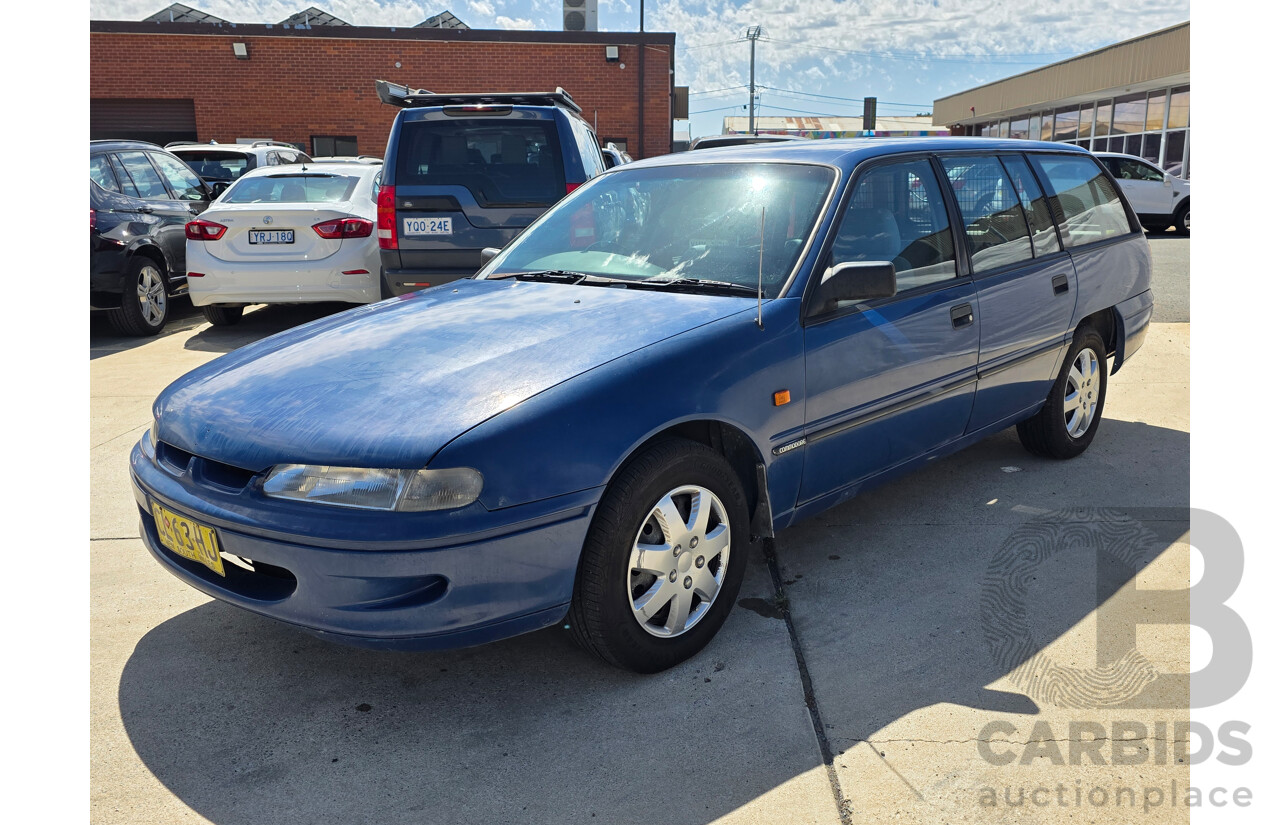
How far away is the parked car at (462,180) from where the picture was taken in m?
7.40

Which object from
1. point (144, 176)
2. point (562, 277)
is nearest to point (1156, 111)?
point (144, 176)

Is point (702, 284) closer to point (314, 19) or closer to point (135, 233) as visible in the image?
point (135, 233)

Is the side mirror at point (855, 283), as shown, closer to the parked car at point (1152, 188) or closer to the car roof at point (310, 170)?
the car roof at point (310, 170)

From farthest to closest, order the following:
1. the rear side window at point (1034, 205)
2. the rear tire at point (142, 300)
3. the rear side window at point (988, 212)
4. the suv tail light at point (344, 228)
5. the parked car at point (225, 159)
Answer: the parked car at point (225, 159) → the rear tire at point (142, 300) → the suv tail light at point (344, 228) → the rear side window at point (1034, 205) → the rear side window at point (988, 212)

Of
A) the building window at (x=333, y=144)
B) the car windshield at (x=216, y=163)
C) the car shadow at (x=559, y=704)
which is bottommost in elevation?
the car shadow at (x=559, y=704)

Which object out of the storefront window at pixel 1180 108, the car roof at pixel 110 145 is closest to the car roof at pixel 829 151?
the car roof at pixel 110 145

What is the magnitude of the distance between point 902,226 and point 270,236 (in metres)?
6.09

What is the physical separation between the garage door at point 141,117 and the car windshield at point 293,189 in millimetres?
16258

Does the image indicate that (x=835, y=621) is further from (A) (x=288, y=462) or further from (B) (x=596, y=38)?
(B) (x=596, y=38)

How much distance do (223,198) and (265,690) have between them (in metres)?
7.02

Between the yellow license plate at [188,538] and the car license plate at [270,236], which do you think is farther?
the car license plate at [270,236]

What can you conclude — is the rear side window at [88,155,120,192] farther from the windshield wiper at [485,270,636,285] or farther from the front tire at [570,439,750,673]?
the front tire at [570,439,750,673]

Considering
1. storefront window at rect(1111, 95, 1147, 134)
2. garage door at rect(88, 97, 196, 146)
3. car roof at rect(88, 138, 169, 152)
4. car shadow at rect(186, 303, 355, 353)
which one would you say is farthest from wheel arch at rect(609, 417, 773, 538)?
storefront window at rect(1111, 95, 1147, 134)

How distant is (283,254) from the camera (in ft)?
27.4
